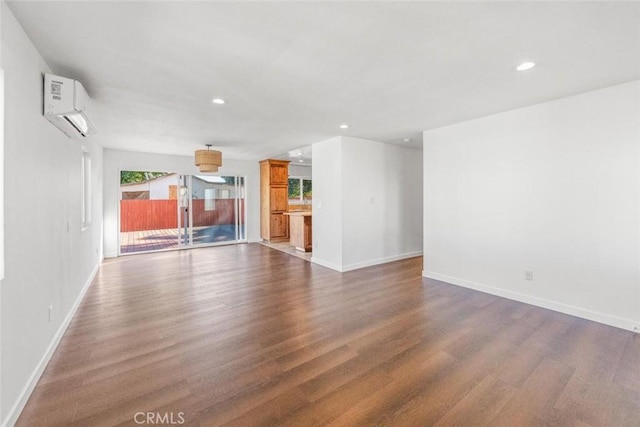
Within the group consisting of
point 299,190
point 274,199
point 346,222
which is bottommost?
point 346,222

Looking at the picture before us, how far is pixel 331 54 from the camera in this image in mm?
2088

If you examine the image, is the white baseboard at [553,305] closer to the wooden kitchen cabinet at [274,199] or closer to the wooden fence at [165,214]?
the wooden kitchen cabinet at [274,199]

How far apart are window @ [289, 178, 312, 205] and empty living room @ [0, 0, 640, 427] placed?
175 inches

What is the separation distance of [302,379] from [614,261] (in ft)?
10.7

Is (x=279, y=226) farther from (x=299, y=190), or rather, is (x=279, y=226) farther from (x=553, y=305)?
(x=553, y=305)

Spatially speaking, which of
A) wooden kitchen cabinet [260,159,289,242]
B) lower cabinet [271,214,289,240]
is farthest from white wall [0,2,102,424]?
Answer: lower cabinet [271,214,289,240]

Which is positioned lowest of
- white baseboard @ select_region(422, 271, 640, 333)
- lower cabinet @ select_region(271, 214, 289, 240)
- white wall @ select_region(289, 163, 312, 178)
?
white baseboard @ select_region(422, 271, 640, 333)

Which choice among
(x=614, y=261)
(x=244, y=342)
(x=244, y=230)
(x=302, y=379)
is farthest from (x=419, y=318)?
(x=244, y=230)

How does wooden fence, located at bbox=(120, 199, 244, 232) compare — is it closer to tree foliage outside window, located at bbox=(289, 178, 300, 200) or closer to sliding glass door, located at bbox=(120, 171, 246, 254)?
sliding glass door, located at bbox=(120, 171, 246, 254)

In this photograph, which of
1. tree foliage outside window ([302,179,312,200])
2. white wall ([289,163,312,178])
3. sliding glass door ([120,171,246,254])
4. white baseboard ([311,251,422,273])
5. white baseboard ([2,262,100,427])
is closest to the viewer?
white baseboard ([2,262,100,427])

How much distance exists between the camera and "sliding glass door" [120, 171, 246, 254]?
22.7 feet

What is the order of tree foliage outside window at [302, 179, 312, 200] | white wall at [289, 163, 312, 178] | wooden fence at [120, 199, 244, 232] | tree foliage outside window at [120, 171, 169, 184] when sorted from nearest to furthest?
tree foliage outside window at [120, 171, 169, 184], wooden fence at [120, 199, 244, 232], white wall at [289, 163, 312, 178], tree foliage outside window at [302, 179, 312, 200]

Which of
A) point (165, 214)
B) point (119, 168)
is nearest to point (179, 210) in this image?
point (165, 214)

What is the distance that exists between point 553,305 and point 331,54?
3597 mm
